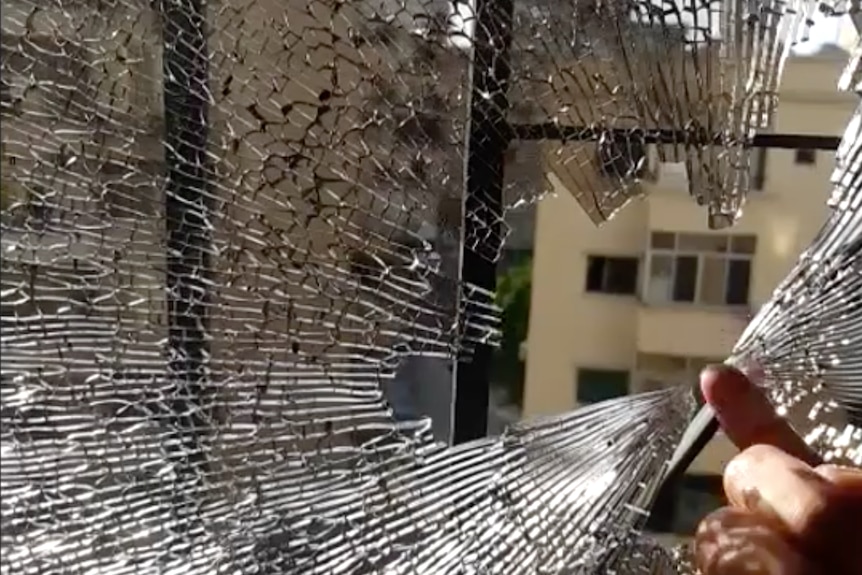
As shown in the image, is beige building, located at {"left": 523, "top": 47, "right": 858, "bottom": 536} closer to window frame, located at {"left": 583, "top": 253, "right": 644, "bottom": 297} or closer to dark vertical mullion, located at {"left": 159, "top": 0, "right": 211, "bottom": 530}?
window frame, located at {"left": 583, "top": 253, "right": 644, "bottom": 297}

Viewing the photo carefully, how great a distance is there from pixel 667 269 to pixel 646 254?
0.04ft

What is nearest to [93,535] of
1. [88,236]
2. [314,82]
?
[88,236]

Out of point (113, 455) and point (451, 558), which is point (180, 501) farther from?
point (451, 558)

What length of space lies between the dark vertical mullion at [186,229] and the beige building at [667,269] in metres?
0.18

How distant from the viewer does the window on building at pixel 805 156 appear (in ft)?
1.86

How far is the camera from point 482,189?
0.60 m

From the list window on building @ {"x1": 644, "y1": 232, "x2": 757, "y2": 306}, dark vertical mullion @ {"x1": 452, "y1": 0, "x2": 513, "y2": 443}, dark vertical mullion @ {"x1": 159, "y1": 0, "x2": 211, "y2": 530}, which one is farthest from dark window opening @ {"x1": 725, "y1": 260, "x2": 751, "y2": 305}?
dark vertical mullion @ {"x1": 159, "y1": 0, "x2": 211, "y2": 530}

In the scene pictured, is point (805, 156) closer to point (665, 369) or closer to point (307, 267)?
point (665, 369)

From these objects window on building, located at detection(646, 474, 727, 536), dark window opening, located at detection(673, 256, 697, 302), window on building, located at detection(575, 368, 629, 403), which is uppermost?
dark window opening, located at detection(673, 256, 697, 302)

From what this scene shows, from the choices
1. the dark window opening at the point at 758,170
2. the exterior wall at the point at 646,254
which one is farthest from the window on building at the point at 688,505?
the dark window opening at the point at 758,170

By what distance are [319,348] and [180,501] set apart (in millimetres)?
116

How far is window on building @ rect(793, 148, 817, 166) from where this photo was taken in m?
0.57

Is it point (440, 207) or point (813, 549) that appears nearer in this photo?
point (813, 549)

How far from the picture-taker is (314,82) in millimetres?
614
